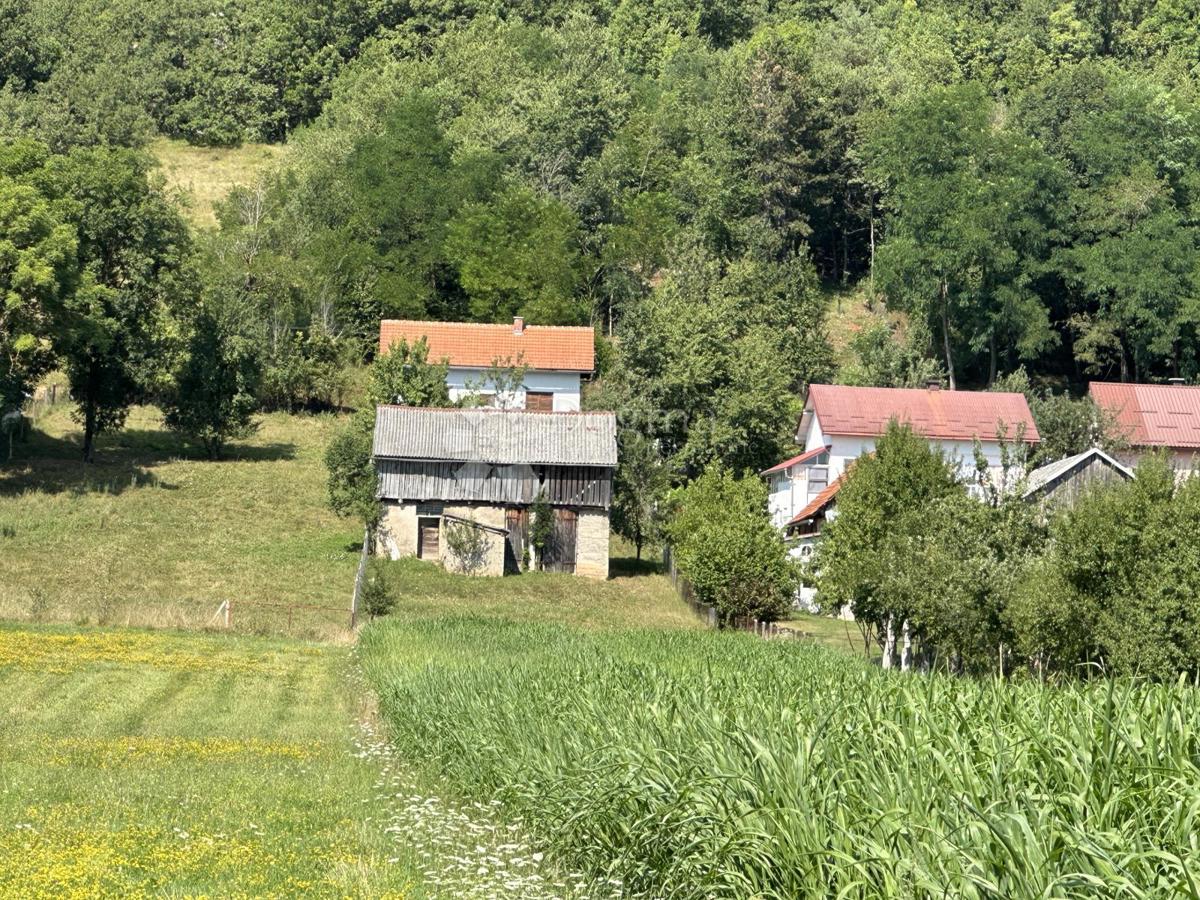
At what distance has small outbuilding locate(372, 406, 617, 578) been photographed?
195 feet

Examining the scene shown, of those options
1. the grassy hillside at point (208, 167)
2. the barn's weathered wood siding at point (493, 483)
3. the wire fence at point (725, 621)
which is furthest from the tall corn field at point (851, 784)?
the grassy hillside at point (208, 167)

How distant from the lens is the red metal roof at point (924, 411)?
224 ft

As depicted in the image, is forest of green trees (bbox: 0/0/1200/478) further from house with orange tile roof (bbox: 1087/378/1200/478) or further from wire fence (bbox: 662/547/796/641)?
wire fence (bbox: 662/547/796/641)

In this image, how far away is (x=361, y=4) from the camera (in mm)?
133250

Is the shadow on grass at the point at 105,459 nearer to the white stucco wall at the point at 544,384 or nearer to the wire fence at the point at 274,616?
the white stucco wall at the point at 544,384

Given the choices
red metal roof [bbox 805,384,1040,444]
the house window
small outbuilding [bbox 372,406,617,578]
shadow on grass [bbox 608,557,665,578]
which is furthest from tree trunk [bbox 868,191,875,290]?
small outbuilding [bbox 372,406,617,578]

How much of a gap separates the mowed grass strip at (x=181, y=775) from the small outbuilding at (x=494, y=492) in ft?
63.7

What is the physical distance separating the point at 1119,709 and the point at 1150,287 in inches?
2903

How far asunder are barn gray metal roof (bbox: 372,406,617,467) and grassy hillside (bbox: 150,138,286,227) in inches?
1841

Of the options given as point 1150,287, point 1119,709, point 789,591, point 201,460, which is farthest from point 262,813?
point 1150,287

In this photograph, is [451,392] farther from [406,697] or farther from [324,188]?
[406,697]

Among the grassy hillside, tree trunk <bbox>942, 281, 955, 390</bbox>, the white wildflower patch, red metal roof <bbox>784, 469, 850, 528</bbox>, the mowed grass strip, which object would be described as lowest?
the mowed grass strip

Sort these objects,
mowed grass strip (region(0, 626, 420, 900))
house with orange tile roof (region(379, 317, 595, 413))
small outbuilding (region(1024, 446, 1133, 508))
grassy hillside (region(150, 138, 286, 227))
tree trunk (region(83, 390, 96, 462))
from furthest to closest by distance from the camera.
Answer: grassy hillside (region(150, 138, 286, 227)), house with orange tile roof (region(379, 317, 595, 413)), tree trunk (region(83, 390, 96, 462)), small outbuilding (region(1024, 446, 1133, 508)), mowed grass strip (region(0, 626, 420, 900))

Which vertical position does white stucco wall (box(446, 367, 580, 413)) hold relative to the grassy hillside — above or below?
below
